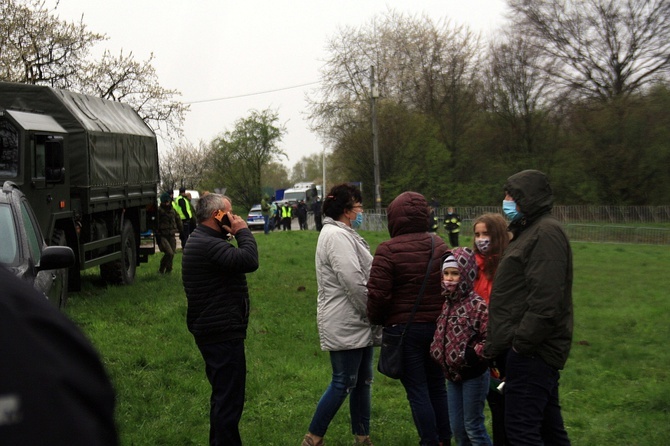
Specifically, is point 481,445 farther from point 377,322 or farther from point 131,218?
point 131,218

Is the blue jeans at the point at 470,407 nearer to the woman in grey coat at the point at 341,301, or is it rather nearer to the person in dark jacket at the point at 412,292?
the person in dark jacket at the point at 412,292

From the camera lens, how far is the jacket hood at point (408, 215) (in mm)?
5746

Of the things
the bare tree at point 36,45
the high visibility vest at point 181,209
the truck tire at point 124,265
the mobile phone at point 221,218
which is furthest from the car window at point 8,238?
the bare tree at point 36,45

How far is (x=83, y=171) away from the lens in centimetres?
1358

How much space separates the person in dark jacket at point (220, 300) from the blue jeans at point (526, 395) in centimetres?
185

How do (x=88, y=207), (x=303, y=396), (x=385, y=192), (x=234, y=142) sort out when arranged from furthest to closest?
(x=234, y=142), (x=385, y=192), (x=88, y=207), (x=303, y=396)

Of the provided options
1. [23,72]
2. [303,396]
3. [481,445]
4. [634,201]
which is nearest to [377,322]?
[481,445]

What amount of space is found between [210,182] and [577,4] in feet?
122

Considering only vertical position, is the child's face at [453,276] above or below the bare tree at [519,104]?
below

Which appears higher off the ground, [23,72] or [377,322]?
[23,72]

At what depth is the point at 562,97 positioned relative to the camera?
1777 inches

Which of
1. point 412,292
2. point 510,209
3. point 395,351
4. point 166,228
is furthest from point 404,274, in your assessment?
point 166,228

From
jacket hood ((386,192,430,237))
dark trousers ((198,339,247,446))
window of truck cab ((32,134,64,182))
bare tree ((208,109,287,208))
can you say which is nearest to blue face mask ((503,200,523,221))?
jacket hood ((386,192,430,237))

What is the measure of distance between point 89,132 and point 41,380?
13473 millimetres
